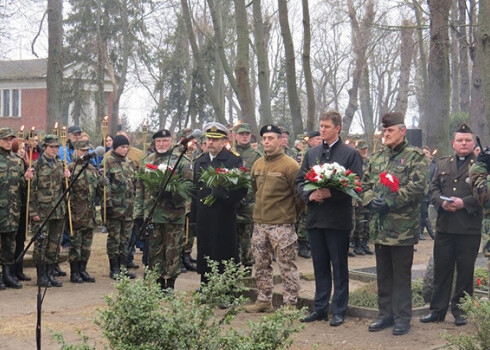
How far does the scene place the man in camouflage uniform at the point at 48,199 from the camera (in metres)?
10.5

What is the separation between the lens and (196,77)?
31469mm

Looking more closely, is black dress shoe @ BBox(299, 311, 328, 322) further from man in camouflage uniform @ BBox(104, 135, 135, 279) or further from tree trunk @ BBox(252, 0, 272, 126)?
tree trunk @ BBox(252, 0, 272, 126)

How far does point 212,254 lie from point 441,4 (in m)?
10.7

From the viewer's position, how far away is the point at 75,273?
36.4ft

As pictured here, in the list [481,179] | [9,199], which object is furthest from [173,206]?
[481,179]

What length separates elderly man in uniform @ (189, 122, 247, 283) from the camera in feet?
29.8

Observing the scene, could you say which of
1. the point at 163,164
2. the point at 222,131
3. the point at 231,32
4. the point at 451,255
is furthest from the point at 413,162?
the point at 231,32

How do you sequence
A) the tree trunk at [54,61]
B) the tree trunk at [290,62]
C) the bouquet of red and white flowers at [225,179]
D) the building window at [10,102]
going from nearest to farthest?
the bouquet of red and white flowers at [225,179] → the tree trunk at [290,62] → the tree trunk at [54,61] → the building window at [10,102]

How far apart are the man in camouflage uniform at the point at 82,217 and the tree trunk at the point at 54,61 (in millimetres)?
10606

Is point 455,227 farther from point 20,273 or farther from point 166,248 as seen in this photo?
point 20,273

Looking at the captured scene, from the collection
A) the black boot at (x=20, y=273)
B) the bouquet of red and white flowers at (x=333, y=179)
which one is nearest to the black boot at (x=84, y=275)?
the black boot at (x=20, y=273)

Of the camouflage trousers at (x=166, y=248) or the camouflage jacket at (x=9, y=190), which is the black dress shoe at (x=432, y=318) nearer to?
the camouflage trousers at (x=166, y=248)

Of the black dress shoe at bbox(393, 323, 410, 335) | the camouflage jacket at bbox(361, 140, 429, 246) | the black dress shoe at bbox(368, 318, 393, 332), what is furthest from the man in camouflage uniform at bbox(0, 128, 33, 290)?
the black dress shoe at bbox(393, 323, 410, 335)

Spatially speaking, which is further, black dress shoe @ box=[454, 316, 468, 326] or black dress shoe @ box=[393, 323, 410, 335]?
black dress shoe @ box=[454, 316, 468, 326]
